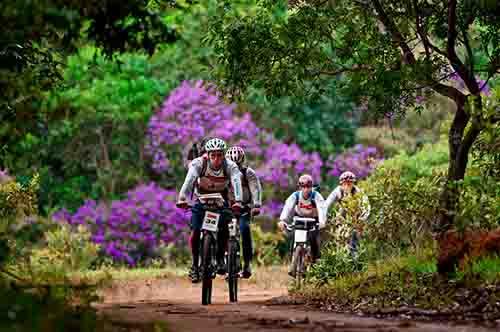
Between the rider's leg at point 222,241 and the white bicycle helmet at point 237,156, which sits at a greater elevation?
the white bicycle helmet at point 237,156

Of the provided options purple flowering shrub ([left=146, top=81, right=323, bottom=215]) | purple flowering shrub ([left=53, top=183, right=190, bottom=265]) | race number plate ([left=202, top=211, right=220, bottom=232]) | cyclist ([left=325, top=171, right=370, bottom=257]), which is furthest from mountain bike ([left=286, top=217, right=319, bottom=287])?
purple flowering shrub ([left=146, top=81, right=323, bottom=215])

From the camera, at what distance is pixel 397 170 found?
2069 cm

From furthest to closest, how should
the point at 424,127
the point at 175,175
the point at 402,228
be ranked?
the point at 424,127
the point at 175,175
the point at 402,228

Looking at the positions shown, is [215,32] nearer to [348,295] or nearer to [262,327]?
[348,295]

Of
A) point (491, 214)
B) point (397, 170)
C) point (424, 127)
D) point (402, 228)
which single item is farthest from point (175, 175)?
point (491, 214)

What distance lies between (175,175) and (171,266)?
13.4ft

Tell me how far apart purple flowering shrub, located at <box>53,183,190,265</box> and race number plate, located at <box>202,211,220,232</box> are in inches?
559

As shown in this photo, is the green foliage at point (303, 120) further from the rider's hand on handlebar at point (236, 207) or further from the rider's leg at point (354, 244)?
the rider's hand on handlebar at point (236, 207)

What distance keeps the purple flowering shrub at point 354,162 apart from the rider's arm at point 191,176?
17.4m

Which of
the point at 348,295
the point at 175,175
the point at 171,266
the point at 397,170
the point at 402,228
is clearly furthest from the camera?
the point at 175,175

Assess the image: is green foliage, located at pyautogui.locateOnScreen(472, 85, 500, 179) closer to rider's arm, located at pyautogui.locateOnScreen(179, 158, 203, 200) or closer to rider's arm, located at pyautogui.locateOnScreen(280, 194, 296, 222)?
rider's arm, located at pyautogui.locateOnScreen(179, 158, 203, 200)

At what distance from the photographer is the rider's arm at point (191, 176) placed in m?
13.0

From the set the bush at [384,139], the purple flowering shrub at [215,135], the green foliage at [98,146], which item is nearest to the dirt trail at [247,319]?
the purple flowering shrub at [215,135]

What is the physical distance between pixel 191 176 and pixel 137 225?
14822 millimetres
